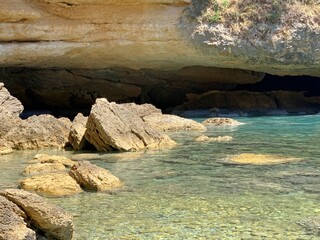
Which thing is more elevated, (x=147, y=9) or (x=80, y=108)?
(x=147, y=9)

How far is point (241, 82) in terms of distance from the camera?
2686 centimetres

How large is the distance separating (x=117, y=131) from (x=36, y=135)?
2184 millimetres

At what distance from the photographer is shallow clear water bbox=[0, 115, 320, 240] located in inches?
199

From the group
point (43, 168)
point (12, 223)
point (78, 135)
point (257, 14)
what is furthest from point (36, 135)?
point (257, 14)

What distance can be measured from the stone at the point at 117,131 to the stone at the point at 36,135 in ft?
4.08

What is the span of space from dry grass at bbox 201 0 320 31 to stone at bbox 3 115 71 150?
815cm

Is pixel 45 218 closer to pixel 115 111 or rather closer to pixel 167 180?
pixel 167 180

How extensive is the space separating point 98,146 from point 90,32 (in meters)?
8.13

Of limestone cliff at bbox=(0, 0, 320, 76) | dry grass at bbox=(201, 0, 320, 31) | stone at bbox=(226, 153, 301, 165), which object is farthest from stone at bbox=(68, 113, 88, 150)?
dry grass at bbox=(201, 0, 320, 31)

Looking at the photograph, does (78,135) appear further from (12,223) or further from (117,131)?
(12,223)

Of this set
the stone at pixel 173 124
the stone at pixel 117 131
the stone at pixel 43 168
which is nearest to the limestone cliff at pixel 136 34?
the stone at pixel 173 124

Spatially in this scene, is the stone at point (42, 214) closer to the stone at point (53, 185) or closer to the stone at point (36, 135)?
the stone at point (53, 185)

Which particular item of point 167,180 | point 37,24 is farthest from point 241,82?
point 167,180

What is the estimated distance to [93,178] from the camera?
23.0 ft
